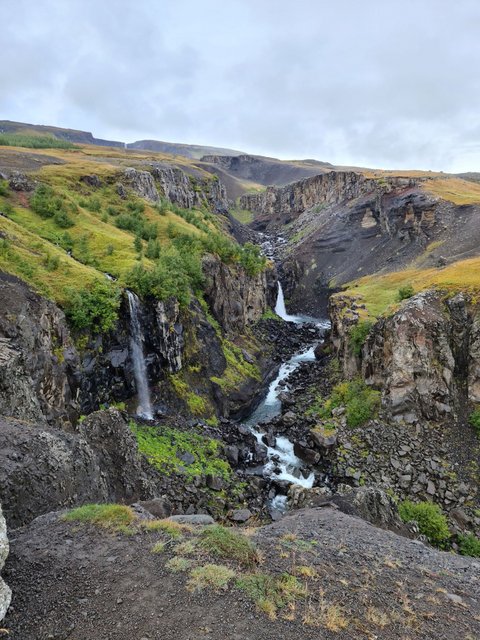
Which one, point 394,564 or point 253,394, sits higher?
point 394,564

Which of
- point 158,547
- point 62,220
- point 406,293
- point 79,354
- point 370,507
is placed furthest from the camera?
point 62,220

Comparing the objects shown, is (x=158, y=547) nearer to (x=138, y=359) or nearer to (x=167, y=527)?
(x=167, y=527)

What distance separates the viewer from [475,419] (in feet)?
98.4

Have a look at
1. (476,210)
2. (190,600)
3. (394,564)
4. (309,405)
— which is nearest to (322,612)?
(190,600)

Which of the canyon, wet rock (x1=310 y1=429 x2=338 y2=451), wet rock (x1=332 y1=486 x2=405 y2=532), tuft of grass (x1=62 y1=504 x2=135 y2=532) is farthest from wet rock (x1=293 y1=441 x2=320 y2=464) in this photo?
tuft of grass (x1=62 y1=504 x2=135 y2=532)

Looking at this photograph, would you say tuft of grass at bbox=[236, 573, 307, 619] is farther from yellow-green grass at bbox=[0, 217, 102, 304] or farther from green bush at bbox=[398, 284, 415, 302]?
green bush at bbox=[398, 284, 415, 302]

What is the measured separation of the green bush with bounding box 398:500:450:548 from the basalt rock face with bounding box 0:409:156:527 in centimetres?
1615

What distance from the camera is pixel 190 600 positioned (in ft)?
31.4

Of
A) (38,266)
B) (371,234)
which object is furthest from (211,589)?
(371,234)

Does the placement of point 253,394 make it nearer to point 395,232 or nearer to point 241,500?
point 241,500

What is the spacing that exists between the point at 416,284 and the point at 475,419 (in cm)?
1765

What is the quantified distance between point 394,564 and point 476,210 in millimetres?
69796

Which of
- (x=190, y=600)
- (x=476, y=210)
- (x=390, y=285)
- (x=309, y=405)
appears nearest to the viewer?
(x=190, y=600)

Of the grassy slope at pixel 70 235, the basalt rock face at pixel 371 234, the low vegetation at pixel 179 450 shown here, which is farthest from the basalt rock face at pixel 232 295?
the low vegetation at pixel 179 450
